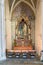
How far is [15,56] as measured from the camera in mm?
16922

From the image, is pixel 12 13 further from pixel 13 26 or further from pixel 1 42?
pixel 1 42

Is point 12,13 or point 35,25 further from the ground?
point 12,13

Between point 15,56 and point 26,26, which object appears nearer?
point 15,56

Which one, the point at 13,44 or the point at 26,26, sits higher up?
the point at 26,26

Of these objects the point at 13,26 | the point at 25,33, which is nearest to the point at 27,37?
the point at 25,33

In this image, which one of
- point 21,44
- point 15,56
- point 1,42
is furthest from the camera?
point 21,44

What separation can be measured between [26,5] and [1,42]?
23.2 ft

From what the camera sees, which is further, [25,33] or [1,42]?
[25,33]

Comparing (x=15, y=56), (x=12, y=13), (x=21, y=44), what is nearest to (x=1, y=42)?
(x=15, y=56)

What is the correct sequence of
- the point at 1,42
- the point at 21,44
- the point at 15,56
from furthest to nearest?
the point at 21,44
the point at 15,56
the point at 1,42

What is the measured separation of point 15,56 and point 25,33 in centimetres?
403

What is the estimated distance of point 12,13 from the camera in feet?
66.8

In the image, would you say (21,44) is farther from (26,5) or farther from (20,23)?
(26,5)

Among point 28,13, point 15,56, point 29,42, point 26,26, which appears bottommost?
point 15,56
